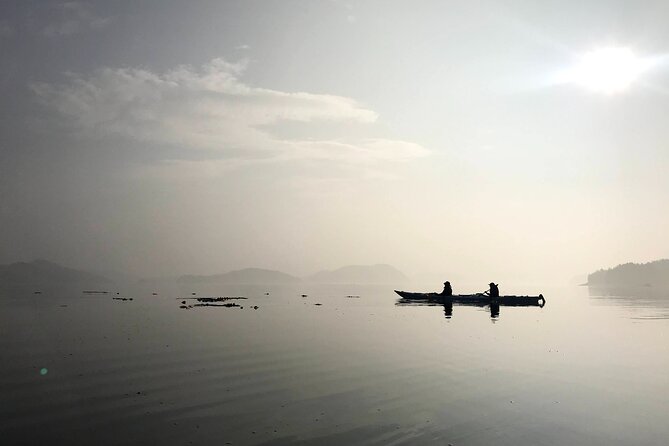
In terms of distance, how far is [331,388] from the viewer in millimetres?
22188

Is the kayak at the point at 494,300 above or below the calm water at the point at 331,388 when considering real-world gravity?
above

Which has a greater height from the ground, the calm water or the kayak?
the kayak

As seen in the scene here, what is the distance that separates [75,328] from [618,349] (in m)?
54.1

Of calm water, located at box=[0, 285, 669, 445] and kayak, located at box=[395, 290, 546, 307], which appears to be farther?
kayak, located at box=[395, 290, 546, 307]

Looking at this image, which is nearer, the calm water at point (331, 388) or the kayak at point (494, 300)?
the calm water at point (331, 388)

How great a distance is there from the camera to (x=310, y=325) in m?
52.6

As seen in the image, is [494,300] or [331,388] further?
[494,300]

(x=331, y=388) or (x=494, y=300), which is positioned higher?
(x=494, y=300)

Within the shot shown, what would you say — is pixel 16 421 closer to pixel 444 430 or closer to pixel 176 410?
pixel 176 410

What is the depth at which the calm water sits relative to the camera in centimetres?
1555

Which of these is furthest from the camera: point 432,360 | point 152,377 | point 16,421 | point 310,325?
point 310,325

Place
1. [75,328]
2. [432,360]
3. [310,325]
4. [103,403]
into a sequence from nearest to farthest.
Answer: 1. [103,403]
2. [432,360]
3. [75,328]
4. [310,325]

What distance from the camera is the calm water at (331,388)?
51.0 ft

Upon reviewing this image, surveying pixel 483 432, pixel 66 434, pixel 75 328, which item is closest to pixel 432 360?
pixel 483 432
